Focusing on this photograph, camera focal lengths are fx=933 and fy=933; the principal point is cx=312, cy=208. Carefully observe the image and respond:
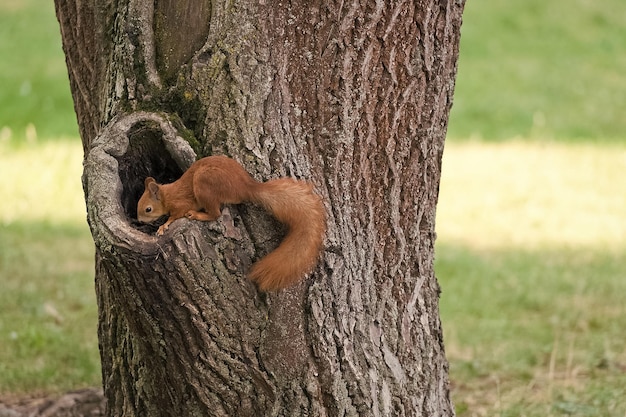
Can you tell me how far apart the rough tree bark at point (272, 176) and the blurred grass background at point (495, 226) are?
51.7 inches

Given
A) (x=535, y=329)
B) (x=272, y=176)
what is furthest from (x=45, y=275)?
(x=272, y=176)

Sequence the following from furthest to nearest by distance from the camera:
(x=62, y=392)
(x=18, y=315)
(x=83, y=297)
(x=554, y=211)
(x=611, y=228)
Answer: (x=554, y=211) < (x=611, y=228) < (x=83, y=297) < (x=18, y=315) < (x=62, y=392)

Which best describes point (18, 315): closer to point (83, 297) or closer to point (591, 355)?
point (83, 297)

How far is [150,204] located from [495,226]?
5.02m

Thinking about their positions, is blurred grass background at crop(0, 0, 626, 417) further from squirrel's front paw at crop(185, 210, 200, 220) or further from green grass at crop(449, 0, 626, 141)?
squirrel's front paw at crop(185, 210, 200, 220)

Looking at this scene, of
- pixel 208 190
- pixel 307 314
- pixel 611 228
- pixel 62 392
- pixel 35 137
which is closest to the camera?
pixel 208 190

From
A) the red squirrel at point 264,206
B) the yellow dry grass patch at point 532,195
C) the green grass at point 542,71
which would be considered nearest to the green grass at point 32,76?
the yellow dry grass patch at point 532,195

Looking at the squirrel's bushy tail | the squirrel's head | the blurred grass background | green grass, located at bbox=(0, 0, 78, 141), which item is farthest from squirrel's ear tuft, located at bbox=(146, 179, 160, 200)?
green grass, located at bbox=(0, 0, 78, 141)

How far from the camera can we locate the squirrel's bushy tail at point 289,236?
2.52 m

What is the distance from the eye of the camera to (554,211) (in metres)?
7.61

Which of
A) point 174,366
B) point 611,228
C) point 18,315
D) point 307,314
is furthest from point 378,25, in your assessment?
point 611,228

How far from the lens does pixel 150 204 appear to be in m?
2.67

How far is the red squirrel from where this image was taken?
8.20 feet

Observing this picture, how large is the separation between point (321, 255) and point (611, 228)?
5005mm
